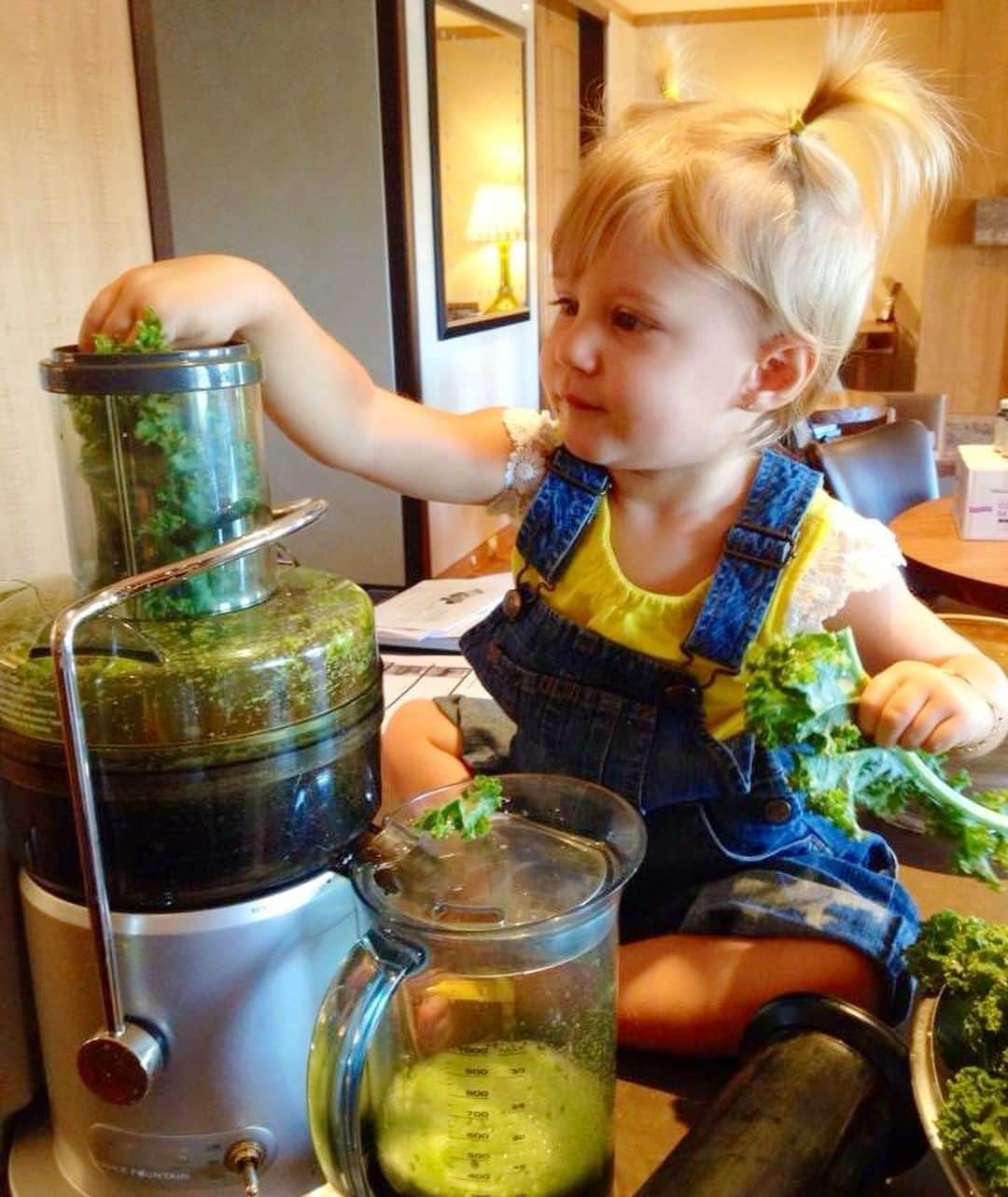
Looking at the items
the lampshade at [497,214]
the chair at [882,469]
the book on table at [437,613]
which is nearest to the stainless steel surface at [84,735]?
the book on table at [437,613]

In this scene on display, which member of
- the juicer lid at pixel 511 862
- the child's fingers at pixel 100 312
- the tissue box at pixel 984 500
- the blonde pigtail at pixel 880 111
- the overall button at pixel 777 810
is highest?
the blonde pigtail at pixel 880 111

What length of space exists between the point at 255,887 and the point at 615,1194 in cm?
20

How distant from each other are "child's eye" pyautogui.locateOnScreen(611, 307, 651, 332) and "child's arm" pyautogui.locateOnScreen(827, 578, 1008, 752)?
0.20 metres

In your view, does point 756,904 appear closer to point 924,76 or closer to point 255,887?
point 255,887

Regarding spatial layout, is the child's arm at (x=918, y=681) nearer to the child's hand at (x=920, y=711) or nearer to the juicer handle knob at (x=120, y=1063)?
the child's hand at (x=920, y=711)

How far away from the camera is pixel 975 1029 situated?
0.44 m

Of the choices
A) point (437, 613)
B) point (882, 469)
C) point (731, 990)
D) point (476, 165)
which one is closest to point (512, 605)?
point (731, 990)

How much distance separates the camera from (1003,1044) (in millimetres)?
430

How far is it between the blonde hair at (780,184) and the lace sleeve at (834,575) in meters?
0.12

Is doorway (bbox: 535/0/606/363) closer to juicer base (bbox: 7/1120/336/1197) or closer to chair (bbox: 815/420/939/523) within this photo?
chair (bbox: 815/420/939/523)

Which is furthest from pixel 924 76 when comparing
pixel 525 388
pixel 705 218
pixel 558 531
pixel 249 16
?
pixel 525 388

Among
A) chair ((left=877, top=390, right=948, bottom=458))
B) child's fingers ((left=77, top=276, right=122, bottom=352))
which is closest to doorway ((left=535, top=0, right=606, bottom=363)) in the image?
chair ((left=877, top=390, right=948, bottom=458))

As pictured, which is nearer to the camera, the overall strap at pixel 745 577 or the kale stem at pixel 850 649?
the kale stem at pixel 850 649

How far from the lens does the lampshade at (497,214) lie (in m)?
3.79
